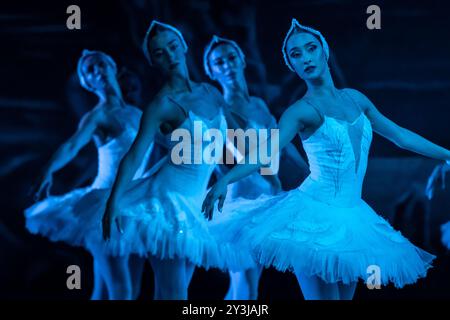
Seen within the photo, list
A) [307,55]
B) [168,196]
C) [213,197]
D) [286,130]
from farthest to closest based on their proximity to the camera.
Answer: [168,196] → [307,55] → [286,130] → [213,197]

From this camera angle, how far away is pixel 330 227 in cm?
249

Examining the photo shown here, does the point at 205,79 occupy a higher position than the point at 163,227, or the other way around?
the point at 205,79

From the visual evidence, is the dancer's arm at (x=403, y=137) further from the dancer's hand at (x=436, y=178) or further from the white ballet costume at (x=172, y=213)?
the white ballet costume at (x=172, y=213)

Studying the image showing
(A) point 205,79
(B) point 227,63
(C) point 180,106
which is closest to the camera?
(C) point 180,106

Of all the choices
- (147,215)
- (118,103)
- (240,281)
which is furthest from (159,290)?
(118,103)

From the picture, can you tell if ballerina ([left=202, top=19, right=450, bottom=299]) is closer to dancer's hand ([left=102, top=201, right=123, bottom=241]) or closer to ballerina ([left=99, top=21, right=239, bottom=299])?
ballerina ([left=99, top=21, right=239, bottom=299])

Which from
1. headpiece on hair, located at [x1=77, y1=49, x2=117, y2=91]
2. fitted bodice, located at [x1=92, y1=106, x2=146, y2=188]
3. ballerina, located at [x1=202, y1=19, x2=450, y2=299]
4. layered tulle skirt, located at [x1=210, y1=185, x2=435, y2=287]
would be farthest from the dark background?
layered tulle skirt, located at [x1=210, y1=185, x2=435, y2=287]

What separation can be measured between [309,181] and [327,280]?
1.50 feet

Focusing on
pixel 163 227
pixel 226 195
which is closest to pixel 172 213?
pixel 163 227

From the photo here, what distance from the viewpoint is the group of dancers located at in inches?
97.9

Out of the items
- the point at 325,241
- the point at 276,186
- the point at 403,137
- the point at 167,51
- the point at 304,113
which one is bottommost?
the point at 325,241

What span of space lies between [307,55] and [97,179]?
1.40m

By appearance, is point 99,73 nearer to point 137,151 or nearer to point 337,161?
point 137,151

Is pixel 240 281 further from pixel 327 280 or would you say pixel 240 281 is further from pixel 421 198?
pixel 421 198
